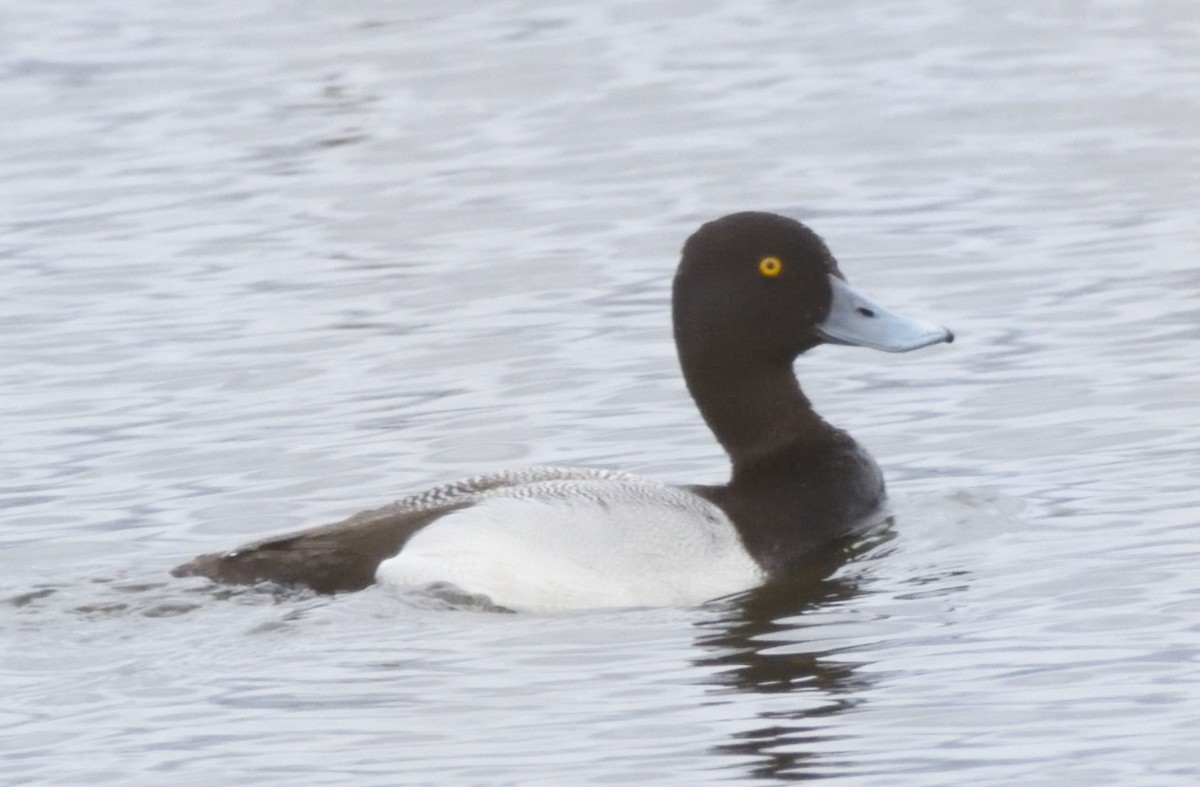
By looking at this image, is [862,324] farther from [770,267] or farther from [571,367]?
[571,367]

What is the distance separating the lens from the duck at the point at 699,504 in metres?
7.27

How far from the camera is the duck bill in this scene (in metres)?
8.27

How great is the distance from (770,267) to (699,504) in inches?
39.3

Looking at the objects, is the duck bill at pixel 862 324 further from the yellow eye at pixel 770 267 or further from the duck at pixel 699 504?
the yellow eye at pixel 770 267

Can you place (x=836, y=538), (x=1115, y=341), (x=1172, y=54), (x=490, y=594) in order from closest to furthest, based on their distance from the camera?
(x=490, y=594)
(x=836, y=538)
(x=1115, y=341)
(x=1172, y=54)

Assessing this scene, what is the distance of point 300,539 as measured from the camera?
7.47m

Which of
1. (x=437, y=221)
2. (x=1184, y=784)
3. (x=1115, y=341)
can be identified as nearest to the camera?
(x=1184, y=784)

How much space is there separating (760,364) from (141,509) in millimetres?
2056

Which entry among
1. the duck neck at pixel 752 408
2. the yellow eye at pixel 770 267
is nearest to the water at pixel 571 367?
the duck neck at pixel 752 408

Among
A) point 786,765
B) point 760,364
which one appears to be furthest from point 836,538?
point 786,765

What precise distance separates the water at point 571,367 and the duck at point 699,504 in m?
0.14

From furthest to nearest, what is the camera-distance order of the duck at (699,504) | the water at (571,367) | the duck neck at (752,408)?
the duck neck at (752,408), the duck at (699,504), the water at (571,367)

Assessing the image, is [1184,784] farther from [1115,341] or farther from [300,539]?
[1115,341]

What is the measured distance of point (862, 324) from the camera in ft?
27.3
